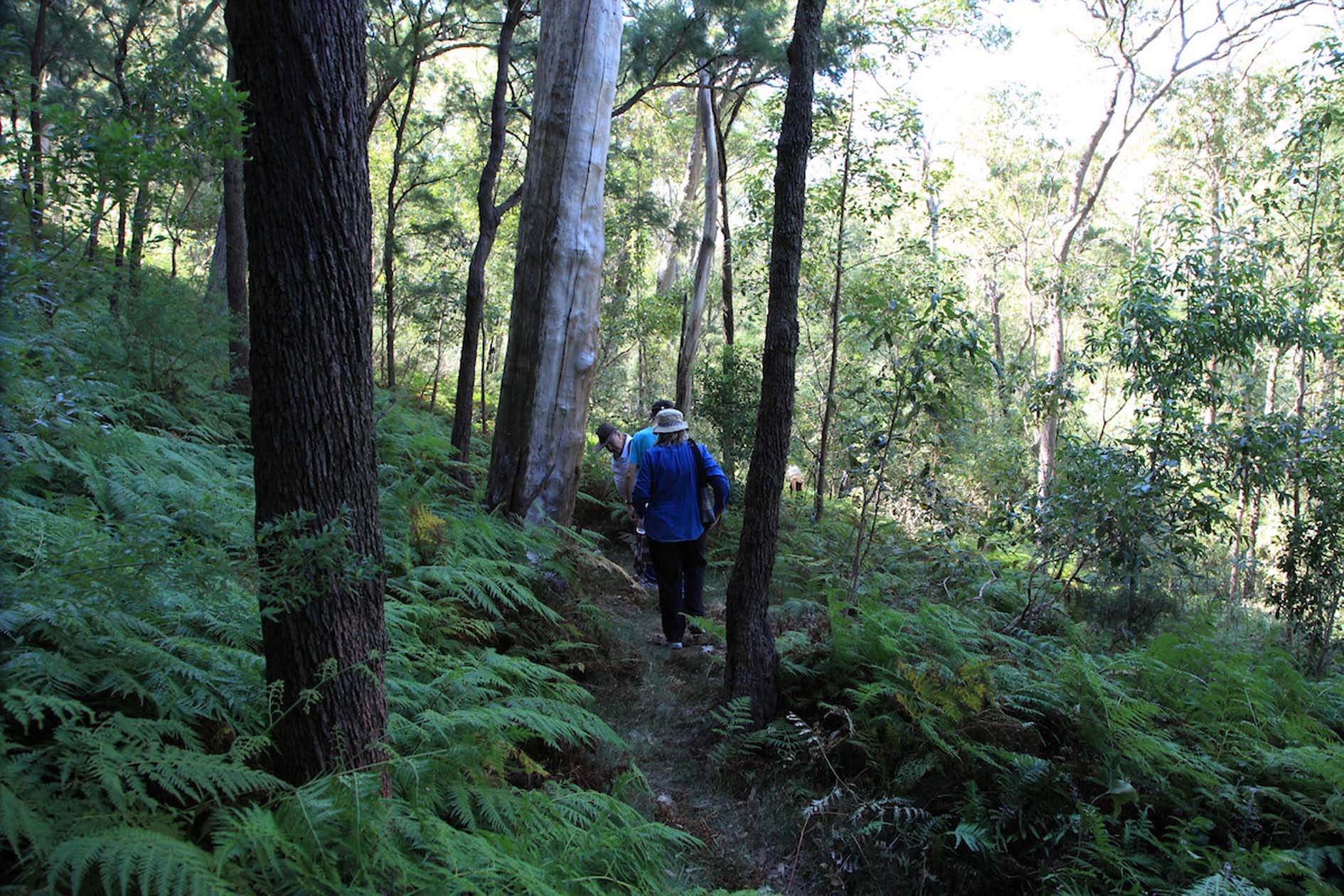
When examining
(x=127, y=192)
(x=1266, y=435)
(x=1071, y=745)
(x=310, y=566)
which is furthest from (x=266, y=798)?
(x=1266, y=435)

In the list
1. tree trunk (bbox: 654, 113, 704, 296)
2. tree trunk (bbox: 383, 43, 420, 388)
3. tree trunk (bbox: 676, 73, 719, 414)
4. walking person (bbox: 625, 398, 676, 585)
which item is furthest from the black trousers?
tree trunk (bbox: 654, 113, 704, 296)

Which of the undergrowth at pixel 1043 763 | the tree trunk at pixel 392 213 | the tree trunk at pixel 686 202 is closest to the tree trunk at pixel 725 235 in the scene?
the tree trunk at pixel 686 202

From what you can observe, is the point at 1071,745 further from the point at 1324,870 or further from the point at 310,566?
the point at 310,566

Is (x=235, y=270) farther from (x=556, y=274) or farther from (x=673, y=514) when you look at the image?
(x=673, y=514)

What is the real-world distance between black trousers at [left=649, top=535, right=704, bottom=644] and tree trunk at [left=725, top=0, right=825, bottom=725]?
5.47 feet

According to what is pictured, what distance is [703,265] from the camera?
46.6 ft

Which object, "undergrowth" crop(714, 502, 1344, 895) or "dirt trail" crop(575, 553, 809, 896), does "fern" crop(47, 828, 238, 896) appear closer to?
"dirt trail" crop(575, 553, 809, 896)

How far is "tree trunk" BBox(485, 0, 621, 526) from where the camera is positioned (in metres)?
7.44

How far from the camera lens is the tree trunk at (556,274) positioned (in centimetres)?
744

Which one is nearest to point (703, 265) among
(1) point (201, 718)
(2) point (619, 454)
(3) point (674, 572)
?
(2) point (619, 454)

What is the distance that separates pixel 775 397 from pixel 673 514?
6.80 ft

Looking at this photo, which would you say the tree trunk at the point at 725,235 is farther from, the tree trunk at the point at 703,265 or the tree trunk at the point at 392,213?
the tree trunk at the point at 392,213

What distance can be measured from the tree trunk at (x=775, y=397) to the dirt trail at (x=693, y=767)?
498 mm

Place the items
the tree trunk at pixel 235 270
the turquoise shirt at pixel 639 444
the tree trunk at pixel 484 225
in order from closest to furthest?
the turquoise shirt at pixel 639 444 → the tree trunk at pixel 484 225 → the tree trunk at pixel 235 270
